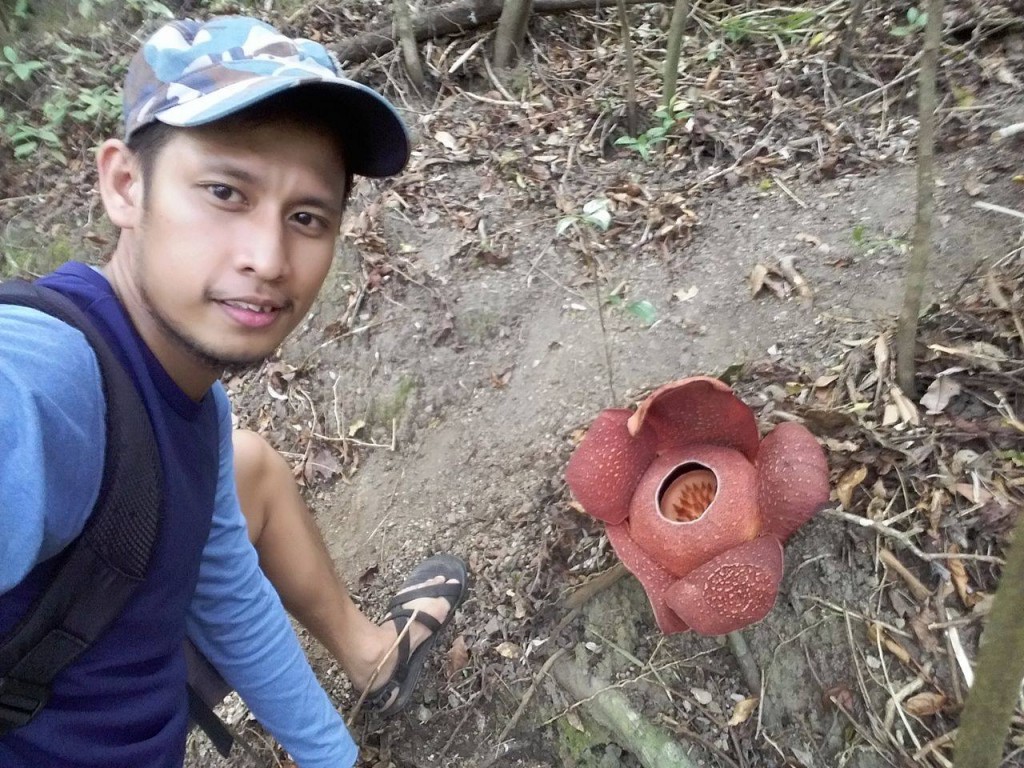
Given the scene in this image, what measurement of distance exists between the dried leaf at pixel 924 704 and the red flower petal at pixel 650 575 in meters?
0.57

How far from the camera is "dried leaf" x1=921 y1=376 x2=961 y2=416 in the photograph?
184cm

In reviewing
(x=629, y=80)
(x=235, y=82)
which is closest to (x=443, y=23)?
(x=629, y=80)

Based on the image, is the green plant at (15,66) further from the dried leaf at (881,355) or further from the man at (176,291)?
the dried leaf at (881,355)

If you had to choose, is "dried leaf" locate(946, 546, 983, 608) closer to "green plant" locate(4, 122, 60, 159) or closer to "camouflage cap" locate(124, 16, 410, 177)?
"camouflage cap" locate(124, 16, 410, 177)

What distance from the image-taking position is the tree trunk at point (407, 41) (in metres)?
3.56

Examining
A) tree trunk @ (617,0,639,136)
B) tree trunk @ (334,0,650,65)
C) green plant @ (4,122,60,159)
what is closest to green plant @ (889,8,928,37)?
tree trunk @ (617,0,639,136)

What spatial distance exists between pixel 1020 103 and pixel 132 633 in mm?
3262

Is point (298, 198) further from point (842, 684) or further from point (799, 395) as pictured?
point (842, 684)

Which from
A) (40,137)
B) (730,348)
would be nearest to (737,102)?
(730,348)

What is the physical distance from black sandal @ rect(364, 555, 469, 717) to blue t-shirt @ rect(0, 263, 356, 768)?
26 cm

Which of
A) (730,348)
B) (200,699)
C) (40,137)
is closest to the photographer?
(200,699)

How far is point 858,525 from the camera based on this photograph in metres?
1.78

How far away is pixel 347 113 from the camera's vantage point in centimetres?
135

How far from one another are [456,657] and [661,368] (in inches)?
47.0
